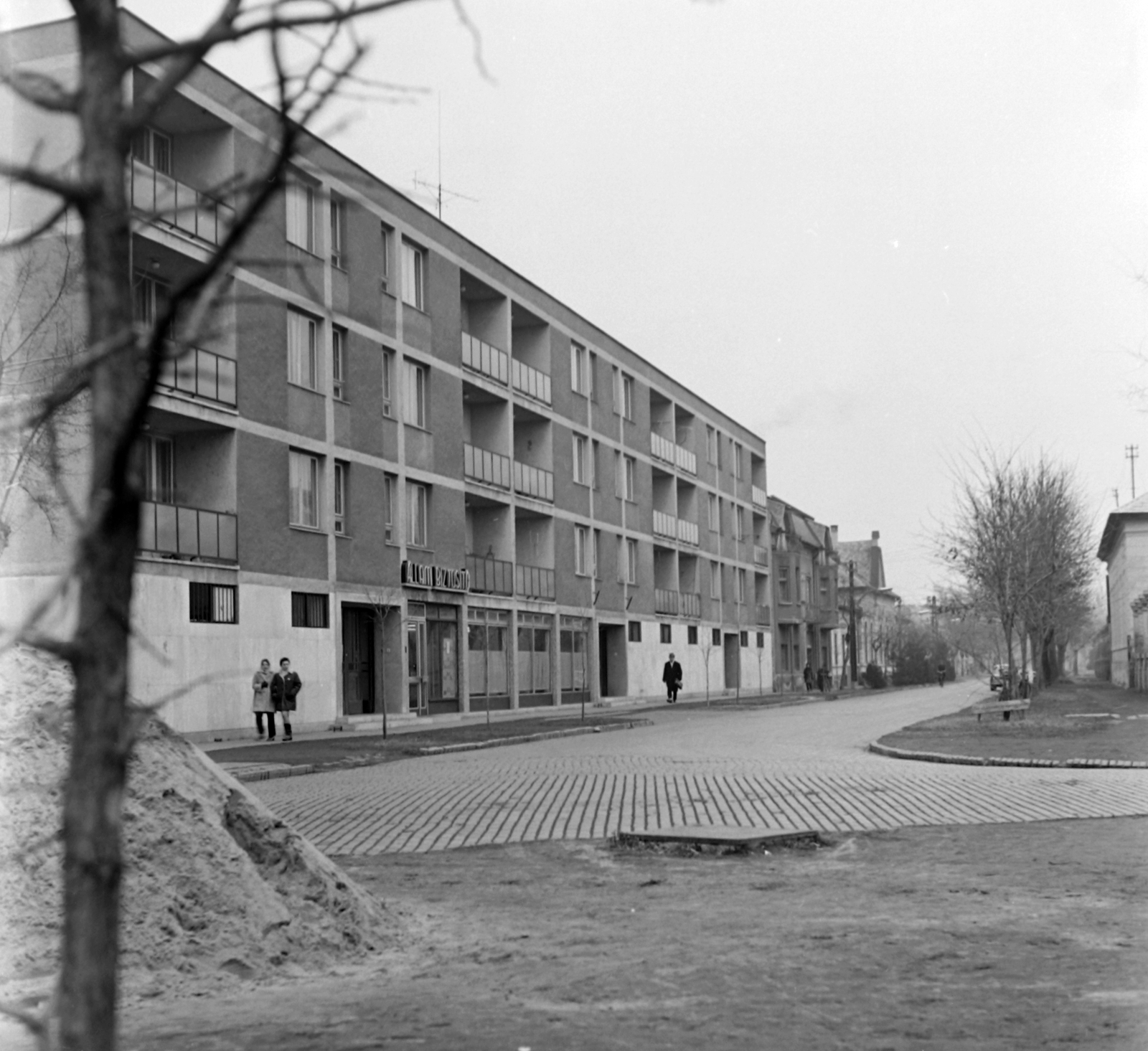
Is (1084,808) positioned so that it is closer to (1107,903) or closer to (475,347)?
(1107,903)

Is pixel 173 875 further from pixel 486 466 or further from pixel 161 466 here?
pixel 486 466

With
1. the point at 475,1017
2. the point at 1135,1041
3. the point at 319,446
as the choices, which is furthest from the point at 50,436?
the point at 319,446

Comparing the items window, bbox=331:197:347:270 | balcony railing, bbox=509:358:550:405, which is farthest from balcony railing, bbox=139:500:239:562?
balcony railing, bbox=509:358:550:405

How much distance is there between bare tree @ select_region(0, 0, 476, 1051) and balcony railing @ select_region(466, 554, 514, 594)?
37.4 metres

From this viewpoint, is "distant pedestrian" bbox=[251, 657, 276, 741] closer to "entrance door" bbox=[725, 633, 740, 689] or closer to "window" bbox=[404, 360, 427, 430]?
"window" bbox=[404, 360, 427, 430]

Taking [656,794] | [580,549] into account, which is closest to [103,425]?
[656,794]

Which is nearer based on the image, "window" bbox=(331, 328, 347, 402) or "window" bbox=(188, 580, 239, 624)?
"window" bbox=(188, 580, 239, 624)

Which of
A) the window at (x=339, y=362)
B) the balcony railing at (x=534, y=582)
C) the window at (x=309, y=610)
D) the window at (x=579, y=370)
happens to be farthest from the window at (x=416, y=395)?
the window at (x=579, y=370)

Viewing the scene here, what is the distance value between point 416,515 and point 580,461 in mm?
13927

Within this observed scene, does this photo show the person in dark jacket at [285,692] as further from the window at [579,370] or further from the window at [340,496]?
the window at [579,370]

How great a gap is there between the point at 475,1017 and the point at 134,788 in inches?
90.1

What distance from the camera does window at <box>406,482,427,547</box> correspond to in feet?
118

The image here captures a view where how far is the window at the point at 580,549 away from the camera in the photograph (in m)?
48.5

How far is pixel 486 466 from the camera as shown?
135ft
